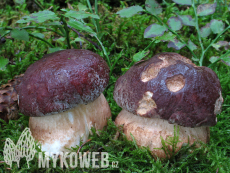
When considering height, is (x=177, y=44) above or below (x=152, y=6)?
below

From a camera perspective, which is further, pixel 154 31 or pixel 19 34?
pixel 154 31

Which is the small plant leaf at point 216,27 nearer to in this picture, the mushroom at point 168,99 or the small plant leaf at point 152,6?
the small plant leaf at point 152,6

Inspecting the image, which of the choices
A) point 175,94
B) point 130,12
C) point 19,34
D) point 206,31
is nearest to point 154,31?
point 130,12

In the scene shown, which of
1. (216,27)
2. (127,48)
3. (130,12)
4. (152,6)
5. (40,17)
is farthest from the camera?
(127,48)

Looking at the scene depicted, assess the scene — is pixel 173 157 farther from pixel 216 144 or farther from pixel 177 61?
pixel 177 61

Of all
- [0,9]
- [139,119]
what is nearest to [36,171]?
[139,119]

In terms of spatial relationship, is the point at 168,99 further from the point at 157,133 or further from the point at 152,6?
the point at 152,6

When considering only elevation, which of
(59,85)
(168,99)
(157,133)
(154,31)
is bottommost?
(157,133)

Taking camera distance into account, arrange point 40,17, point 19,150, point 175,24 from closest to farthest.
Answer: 1. point 40,17
2. point 19,150
3. point 175,24
